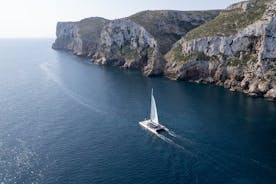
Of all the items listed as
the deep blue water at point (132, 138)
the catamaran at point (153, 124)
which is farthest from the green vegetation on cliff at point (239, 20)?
the catamaran at point (153, 124)

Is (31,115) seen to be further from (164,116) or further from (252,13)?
(252,13)

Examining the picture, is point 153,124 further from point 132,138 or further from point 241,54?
point 241,54

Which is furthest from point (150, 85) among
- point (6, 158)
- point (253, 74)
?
point (6, 158)

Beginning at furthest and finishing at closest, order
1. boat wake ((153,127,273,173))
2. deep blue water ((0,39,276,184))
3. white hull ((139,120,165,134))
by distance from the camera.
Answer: white hull ((139,120,165,134)) → boat wake ((153,127,273,173)) → deep blue water ((0,39,276,184))

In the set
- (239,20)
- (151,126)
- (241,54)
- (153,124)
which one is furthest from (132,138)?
(239,20)

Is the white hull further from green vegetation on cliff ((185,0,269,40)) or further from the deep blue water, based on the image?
green vegetation on cliff ((185,0,269,40))

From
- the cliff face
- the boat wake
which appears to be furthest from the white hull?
the cliff face

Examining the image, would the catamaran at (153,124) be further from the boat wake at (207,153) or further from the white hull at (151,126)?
the boat wake at (207,153)
